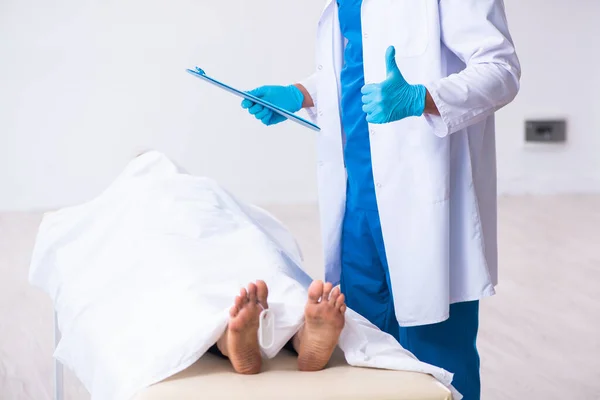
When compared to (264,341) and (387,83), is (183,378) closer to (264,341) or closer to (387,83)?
(264,341)

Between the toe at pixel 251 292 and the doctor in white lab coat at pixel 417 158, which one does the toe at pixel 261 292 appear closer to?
the toe at pixel 251 292

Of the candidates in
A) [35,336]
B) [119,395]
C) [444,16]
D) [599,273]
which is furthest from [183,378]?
[599,273]

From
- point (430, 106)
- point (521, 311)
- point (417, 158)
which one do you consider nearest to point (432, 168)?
point (417, 158)

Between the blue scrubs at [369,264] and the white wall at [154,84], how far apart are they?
9.79 ft

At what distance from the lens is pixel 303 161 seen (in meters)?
4.73

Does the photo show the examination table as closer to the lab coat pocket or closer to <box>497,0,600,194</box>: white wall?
the lab coat pocket

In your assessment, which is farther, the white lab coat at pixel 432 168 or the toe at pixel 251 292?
the white lab coat at pixel 432 168

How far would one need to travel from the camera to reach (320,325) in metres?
1.20

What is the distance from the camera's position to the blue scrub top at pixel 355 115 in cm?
163

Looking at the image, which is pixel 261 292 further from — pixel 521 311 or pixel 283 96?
pixel 521 311

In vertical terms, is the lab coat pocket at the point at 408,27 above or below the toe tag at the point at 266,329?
above

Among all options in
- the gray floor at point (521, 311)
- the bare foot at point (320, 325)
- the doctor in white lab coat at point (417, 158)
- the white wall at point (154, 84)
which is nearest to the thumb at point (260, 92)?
the doctor in white lab coat at point (417, 158)

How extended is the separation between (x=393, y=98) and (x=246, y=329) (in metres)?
0.45

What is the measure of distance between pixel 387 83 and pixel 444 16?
21cm
